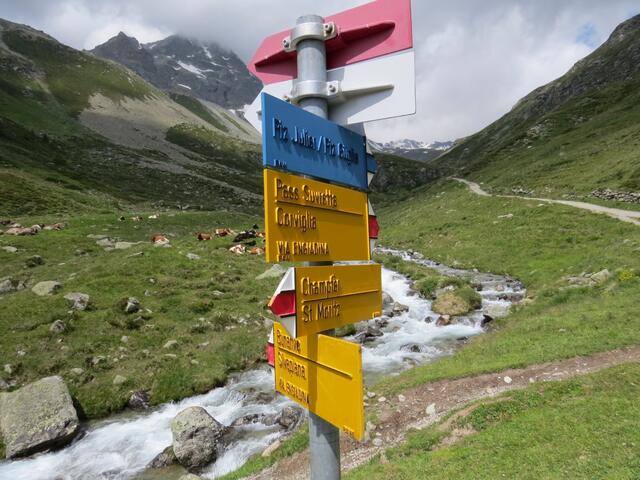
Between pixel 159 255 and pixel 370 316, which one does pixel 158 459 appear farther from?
pixel 159 255

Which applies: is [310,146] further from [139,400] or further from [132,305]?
[132,305]

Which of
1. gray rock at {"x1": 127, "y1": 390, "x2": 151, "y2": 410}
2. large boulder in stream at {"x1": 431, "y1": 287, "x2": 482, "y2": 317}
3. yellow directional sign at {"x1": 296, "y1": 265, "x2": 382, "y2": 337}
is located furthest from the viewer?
large boulder in stream at {"x1": 431, "y1": 287, "x2": 482, "y2": 317}

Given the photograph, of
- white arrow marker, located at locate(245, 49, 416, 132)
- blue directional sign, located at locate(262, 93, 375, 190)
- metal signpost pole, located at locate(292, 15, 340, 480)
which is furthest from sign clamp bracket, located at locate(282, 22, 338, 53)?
blue directional sign, located at locate(262, 93, 375, 190)

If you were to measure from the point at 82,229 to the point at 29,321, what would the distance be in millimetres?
19398

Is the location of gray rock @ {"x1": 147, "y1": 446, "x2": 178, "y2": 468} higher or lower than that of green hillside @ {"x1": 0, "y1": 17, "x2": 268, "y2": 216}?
lower

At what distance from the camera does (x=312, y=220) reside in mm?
3980

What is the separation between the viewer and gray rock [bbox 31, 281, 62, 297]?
1911 centimetres

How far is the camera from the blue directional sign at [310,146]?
11.8 ft

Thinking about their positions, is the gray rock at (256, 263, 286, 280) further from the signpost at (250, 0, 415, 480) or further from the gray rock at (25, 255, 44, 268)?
the signpost at (250, 0, 415, 480)

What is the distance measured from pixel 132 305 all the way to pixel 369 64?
59.8 feet

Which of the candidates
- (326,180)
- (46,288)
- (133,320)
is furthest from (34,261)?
(326,180)

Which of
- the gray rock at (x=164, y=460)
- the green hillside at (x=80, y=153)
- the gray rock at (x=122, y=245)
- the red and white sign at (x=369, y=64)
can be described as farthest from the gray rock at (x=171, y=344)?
the green hillside at (x=80, y=153)

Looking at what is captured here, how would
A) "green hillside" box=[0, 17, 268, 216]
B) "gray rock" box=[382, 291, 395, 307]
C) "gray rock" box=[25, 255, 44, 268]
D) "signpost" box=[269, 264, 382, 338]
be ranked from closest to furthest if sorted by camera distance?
"signpost" box=[269, 264, 382, 338] → "gray rock" box=[382, 291, 395, 307] → "gray rock" box=[25, 255, 44, 268] → "green hillside" box=[0, 17, 268, 216]

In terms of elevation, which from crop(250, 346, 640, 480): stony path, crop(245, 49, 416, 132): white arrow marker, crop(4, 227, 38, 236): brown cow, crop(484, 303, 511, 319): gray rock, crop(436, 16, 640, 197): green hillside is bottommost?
crop(250, 346, 640, 480): stony path
